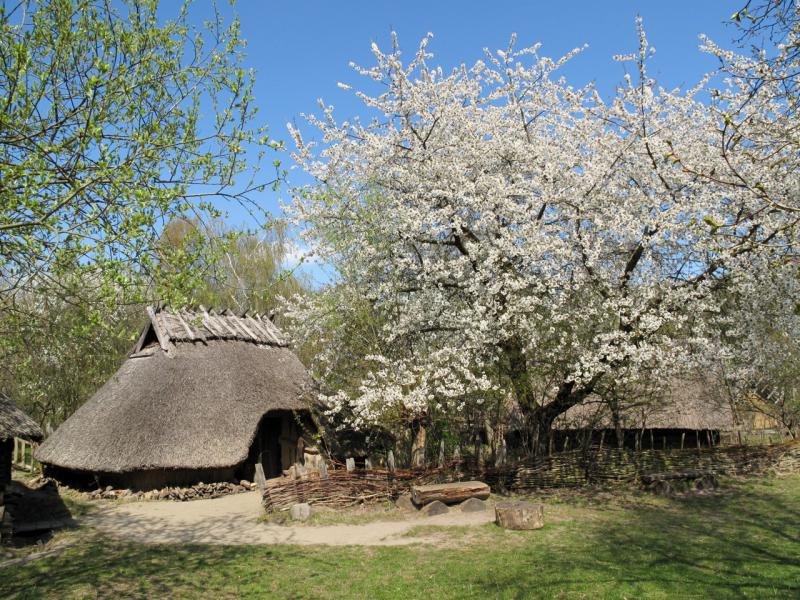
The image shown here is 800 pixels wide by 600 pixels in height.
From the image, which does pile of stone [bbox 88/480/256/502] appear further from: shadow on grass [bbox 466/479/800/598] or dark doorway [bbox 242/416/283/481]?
shadow on grass [bbox 466/479/800/598]

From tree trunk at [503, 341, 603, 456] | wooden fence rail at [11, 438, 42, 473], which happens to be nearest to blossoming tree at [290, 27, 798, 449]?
tree trunk at [503, 341, 603, 456]

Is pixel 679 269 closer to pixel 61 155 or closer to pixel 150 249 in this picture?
pixel 150 249

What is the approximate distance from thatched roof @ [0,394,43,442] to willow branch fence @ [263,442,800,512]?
486cm

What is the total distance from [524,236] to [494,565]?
670 centimetres

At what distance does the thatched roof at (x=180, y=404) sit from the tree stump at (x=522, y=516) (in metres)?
7.06

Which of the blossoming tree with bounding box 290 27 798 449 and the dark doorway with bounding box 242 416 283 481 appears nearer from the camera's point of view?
the blossoming tree with bounding box 290 27 798 449

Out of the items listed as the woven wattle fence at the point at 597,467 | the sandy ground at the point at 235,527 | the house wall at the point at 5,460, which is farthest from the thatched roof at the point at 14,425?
the woven wattle fence at the point at 597,467

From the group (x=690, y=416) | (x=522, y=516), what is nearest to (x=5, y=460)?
(x=522, y=516)

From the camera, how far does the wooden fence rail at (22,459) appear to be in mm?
20389

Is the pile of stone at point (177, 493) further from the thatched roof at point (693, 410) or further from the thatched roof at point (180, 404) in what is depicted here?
the thatched roof at point (693, 410)

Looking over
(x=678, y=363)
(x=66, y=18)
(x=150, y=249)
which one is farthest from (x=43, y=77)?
(x=678, y=363)

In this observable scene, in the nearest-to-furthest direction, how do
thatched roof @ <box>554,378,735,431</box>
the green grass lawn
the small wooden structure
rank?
the green grass lawn
the small wooden structure
thatched roof @ <box>554,378,735,431</box>

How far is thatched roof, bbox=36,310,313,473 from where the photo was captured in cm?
1532

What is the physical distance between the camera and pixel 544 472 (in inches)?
575
